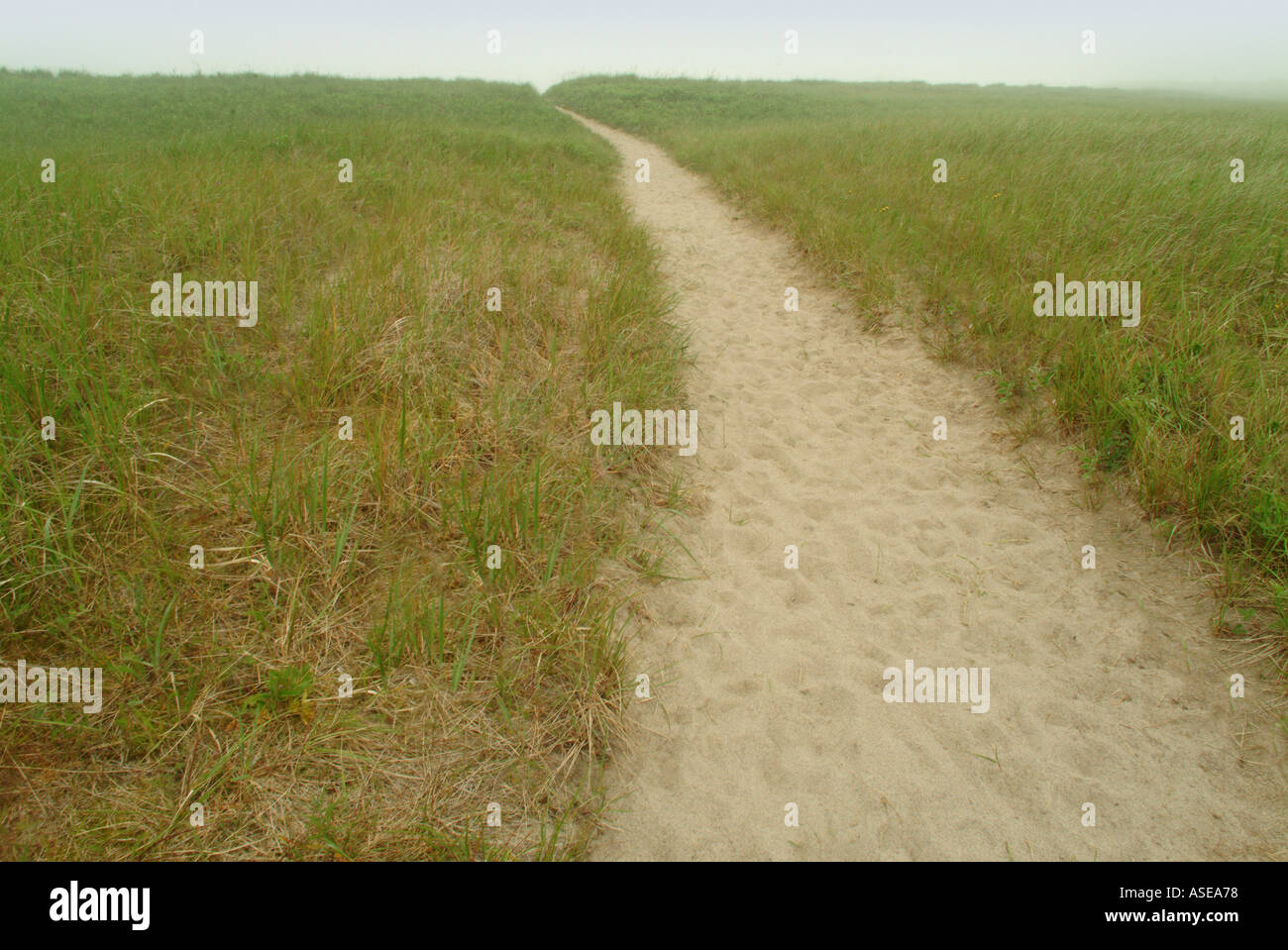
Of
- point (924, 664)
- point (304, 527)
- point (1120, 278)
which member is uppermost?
point (1120, 278)

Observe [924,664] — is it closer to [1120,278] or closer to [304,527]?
[304,527]

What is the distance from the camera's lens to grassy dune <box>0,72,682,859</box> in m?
2.17

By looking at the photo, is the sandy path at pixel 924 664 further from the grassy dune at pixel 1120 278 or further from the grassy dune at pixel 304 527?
the grassy dune at pixel 304 527

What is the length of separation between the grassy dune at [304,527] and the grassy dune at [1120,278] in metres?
2.89

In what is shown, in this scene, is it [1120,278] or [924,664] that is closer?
[924,664]

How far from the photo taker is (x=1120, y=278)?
515 centimetres

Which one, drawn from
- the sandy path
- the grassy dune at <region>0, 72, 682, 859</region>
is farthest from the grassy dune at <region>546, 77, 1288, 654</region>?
the grassy dune at <region>0, 72, 682, 859</region>

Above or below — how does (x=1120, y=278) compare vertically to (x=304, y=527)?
above

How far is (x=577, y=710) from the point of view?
261 centimetres

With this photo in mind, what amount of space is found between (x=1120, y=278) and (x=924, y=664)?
4208 mm

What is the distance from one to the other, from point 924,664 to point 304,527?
3101 mm

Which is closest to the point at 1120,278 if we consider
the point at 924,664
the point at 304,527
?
the point at 924,664
